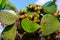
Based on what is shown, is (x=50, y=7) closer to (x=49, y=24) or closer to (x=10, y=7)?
(x=49, y=24)

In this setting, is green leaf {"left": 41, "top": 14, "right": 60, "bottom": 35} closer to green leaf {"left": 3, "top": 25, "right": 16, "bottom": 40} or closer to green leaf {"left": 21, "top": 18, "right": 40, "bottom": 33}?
green leaf {"left": 21, "top": 18, "right": 40, "bottom": 33}

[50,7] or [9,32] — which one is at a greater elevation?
[50,7]

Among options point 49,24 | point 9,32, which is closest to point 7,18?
point 9,32

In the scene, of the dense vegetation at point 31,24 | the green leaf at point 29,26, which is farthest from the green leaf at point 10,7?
the green leaf at point 29,26

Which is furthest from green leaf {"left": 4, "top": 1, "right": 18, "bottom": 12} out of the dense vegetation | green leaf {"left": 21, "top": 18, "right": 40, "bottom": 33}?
green leaf {"left": 21, "top": 18, "right": 40, "bottom": 33}

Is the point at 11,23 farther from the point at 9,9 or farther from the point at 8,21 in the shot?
the point at 9,9

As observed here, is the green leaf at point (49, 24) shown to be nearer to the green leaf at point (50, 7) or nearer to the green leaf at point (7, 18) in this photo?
the green leaf at point (50, 7)
